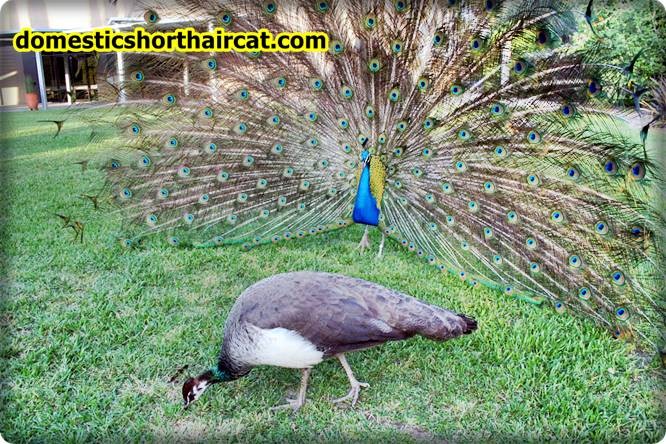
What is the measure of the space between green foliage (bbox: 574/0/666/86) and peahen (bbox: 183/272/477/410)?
163cm

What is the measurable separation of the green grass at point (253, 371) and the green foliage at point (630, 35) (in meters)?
1.31

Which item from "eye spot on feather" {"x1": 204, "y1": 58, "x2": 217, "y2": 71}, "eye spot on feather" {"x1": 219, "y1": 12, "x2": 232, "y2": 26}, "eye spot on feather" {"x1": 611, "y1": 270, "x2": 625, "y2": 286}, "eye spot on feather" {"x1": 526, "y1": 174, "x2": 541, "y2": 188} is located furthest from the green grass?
"eye spot on feather" {"x1": 219, "y1": 12, "x2": 232, "y2": 26}

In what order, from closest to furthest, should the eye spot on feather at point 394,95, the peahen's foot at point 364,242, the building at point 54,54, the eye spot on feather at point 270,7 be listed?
the building at point 54,54
the eye spot on feather at point 270,7
the eye spot on feather at point 394,95
the peahen's foot at point 364,242

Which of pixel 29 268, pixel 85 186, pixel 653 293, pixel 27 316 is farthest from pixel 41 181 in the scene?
pixel 653 293

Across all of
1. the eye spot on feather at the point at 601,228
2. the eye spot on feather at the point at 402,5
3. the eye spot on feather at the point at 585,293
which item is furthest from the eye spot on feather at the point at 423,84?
the eye spot on feather at the point at 585,293

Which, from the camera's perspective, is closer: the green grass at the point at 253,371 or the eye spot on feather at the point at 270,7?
the green grass at the point at 253,371

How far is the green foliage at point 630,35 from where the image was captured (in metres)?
2.25

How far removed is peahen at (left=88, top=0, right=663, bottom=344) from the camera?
7.60 feet

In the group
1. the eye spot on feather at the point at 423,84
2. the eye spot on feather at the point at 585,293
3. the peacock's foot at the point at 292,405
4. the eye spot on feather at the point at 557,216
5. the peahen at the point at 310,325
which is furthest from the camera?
the eye spot on feather at the point at 423,84

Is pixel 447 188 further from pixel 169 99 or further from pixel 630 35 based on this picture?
pixel 169 99

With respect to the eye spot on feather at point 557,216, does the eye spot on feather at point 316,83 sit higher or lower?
higher

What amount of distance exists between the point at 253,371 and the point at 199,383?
295mm

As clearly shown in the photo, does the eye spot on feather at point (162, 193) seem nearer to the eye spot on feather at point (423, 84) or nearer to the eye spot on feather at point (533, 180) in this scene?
the eye spot on feather at point (423, 84)

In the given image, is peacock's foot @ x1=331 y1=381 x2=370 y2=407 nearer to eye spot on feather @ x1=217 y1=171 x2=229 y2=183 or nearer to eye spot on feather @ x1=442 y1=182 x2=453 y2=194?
eye spot on feather @ x1=442 y1=182 x2=453 y2=194
